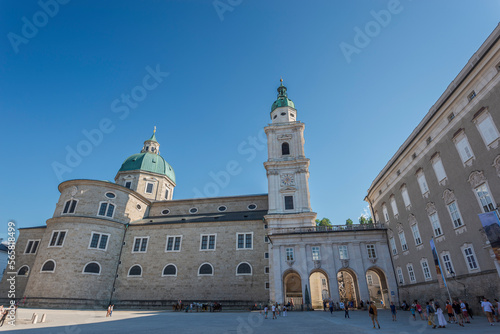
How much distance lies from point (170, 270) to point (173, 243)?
3.40 m

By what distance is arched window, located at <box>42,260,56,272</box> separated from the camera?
3073 cm

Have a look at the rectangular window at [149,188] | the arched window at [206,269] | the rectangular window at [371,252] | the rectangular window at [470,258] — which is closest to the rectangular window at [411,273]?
the rectangular window at [371,252]

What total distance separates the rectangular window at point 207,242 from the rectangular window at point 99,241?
12.2m

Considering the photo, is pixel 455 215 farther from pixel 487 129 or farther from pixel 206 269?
pixel 206 269

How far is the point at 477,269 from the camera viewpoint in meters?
15.6

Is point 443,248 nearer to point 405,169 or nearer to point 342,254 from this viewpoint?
point 405,169

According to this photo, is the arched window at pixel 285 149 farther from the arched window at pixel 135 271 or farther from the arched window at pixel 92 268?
the arched window at pixel 92 268

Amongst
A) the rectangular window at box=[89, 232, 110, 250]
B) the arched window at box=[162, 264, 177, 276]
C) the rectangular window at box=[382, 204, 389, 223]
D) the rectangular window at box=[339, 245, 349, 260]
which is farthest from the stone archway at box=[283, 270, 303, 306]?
the rectangular window at box=[89, 232, 110, 250]

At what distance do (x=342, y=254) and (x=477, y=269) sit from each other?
12.1 meters

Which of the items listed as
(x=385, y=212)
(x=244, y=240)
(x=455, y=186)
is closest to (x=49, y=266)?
(x=244, y=240)

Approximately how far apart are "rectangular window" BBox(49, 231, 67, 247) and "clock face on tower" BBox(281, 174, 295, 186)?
28599mm

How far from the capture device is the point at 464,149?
54.4 feet

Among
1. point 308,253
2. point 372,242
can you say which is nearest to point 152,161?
point 308,253

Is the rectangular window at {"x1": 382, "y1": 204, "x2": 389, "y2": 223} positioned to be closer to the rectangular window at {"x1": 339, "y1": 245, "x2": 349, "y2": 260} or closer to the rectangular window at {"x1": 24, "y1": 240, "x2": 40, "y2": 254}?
the rectangular window at {"x1": 339, "y1": 245, "x2": 349, "y2": 260}
